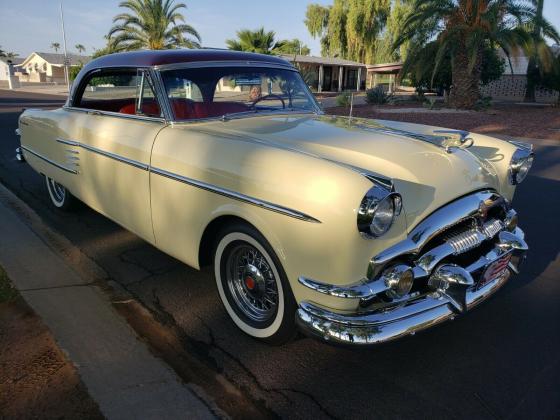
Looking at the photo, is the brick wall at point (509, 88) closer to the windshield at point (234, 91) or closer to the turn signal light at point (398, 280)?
the windshield at point (234, 91)

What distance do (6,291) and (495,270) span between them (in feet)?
9.98

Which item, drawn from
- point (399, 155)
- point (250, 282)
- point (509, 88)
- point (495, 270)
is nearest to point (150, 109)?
point (250, 282)

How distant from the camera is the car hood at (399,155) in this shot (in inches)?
85.1

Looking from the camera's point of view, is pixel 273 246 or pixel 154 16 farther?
pixel 154 16

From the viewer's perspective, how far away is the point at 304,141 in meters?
2.50

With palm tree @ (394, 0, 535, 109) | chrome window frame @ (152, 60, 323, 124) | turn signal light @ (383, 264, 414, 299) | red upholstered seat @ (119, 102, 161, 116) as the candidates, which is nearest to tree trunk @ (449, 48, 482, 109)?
palm tree @ (394, 0, 535, 109)

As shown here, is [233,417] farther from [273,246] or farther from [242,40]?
[242,40]

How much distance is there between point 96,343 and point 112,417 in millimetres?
609

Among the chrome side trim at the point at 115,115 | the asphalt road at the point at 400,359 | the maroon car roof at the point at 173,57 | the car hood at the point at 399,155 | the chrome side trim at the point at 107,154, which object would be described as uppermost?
the maroon car roof at the point at 173,57

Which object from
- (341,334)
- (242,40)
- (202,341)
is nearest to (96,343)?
(202,341)

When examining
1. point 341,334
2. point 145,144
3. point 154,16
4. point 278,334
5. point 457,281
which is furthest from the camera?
point 154,16

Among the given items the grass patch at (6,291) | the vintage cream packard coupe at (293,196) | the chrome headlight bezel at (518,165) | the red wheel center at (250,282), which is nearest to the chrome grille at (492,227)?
the vintage cream packard coupe at (293,196)

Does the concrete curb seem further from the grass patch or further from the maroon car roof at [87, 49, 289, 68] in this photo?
the maroon car roof at [87, 49, 289, 68]

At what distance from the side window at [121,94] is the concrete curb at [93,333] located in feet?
4.17
